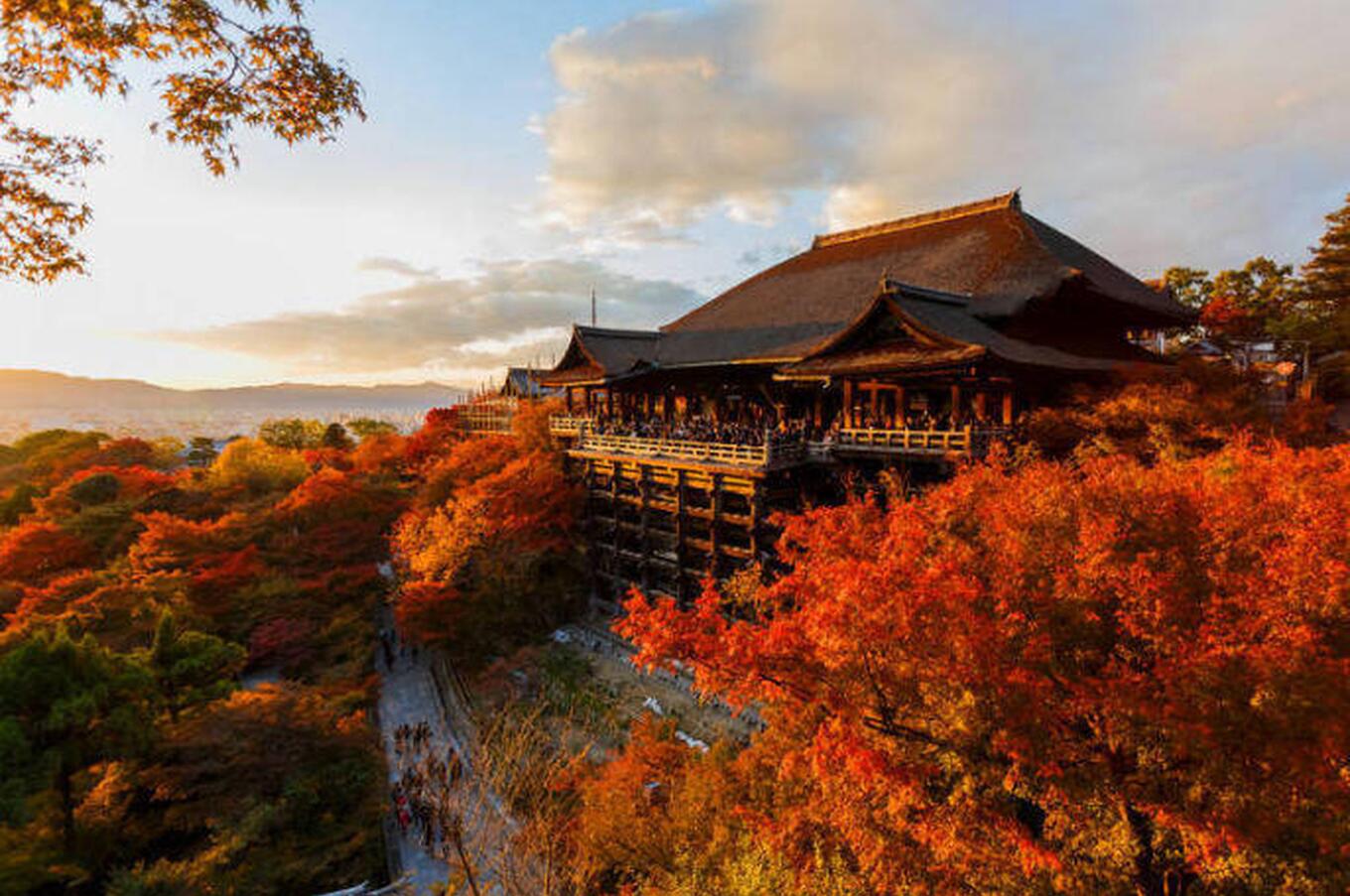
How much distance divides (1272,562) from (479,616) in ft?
70.9

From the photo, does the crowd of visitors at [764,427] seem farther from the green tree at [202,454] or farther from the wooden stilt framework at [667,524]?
the green tree at [202,454]

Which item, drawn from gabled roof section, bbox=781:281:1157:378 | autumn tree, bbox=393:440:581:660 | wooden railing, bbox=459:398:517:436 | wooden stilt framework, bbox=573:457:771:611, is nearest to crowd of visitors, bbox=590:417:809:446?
wooden stilt framework, bbox=573:457:771:611

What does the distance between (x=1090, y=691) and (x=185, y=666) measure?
18.7m

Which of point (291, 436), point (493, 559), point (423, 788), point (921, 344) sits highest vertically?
point (921, 344)

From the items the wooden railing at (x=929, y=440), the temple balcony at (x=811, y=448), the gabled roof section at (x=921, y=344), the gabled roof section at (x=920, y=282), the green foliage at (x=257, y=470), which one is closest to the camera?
the wooden railing at (x=929, y=440)

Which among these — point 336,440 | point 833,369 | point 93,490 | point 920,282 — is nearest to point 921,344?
point 833,369

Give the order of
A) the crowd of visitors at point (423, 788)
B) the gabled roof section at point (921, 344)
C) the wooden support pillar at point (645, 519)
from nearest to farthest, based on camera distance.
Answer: the crowd of visitors at point (423, 788) < the gabled roof section at point (921, 344) < the wooden support pillar at point (645, 519)

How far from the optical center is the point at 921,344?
16.3m

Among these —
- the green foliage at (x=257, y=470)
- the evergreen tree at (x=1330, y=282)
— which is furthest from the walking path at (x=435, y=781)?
the evergreen tree at (x=1330, y=282)

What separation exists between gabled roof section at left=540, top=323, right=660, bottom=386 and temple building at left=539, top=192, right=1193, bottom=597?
111 millimetres

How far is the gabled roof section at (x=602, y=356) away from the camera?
25.9 m

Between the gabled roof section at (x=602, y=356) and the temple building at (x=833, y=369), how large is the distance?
4.4 inches

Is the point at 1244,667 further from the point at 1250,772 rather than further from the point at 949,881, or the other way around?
the point at 949,881

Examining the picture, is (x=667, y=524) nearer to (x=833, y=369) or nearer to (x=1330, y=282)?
(x=833, y=369)
